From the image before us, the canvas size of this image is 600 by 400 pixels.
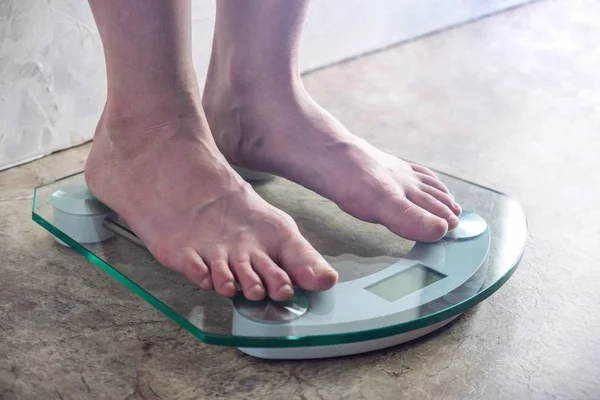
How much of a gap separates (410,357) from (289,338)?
0.45 ft

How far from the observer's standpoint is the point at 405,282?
0.74 meters

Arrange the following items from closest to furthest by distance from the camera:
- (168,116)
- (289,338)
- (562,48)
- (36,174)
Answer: (289,338)
(168,116)
(36,174)
(562,48)

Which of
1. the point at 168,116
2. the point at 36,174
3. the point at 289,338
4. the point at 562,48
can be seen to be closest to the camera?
the point at 289,338

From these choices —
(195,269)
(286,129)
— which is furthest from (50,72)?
(195,269)

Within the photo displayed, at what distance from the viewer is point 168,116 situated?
824mm

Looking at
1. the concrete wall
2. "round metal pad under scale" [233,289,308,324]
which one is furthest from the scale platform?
the concrete wall

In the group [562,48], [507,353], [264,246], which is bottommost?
[562,48]

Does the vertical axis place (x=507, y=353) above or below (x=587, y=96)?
above

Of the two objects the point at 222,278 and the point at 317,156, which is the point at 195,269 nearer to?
the point at 222,278

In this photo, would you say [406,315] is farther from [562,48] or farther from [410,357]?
[562,48]

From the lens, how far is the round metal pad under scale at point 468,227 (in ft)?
2.68

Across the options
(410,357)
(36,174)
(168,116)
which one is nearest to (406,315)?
(410,357)

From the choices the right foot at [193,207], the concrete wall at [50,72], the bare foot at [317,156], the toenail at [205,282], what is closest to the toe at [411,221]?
the bare foot at [317,156]

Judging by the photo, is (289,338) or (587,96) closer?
(289,338)
